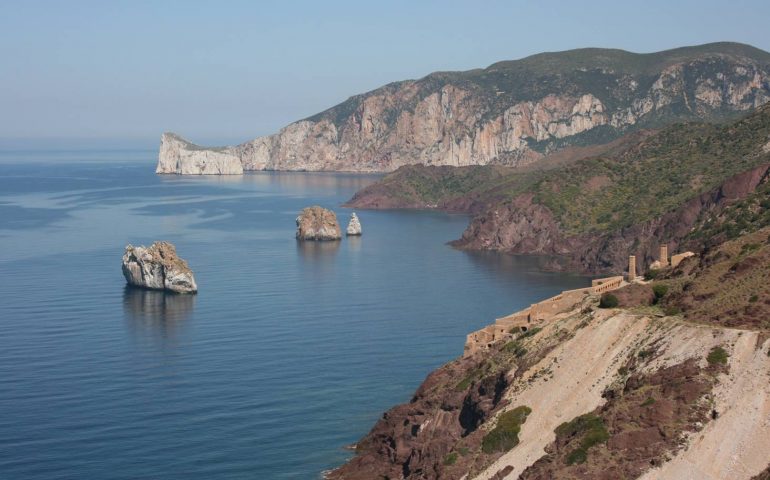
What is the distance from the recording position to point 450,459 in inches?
3233

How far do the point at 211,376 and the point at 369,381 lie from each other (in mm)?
16931

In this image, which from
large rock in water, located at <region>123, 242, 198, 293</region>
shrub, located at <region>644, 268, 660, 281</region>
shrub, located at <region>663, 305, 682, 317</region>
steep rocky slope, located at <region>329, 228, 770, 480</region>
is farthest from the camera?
large rock in water, located at <region>123, 242, 198, 293</region>

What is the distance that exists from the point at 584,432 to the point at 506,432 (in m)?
7.15

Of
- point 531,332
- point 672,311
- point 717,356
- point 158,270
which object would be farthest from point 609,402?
point 158,270

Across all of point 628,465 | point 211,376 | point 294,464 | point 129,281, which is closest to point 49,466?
point 294,464

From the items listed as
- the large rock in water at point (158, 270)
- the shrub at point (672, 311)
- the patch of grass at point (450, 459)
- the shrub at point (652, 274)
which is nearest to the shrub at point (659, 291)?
the shrub at point (672, 311)

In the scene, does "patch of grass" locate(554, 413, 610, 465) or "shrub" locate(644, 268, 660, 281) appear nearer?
"patch of grass" locate(554, 413, 610, 465)

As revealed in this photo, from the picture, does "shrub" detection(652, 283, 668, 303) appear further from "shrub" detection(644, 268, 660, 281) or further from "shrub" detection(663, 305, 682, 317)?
"shrub" detection(644, 268, 660, 281)

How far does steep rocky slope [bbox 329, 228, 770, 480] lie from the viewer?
69.6 metres

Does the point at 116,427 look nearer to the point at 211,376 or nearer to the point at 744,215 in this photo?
the point at 211,376

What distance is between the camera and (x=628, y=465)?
69375 mm

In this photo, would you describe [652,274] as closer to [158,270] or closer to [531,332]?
[531,332]

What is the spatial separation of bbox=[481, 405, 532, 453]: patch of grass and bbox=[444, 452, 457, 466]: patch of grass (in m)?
2.16

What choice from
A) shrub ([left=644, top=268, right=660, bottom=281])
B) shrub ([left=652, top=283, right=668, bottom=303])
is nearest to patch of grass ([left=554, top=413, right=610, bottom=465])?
shrub ([left=652, top=283, right=668, bottom=303])
